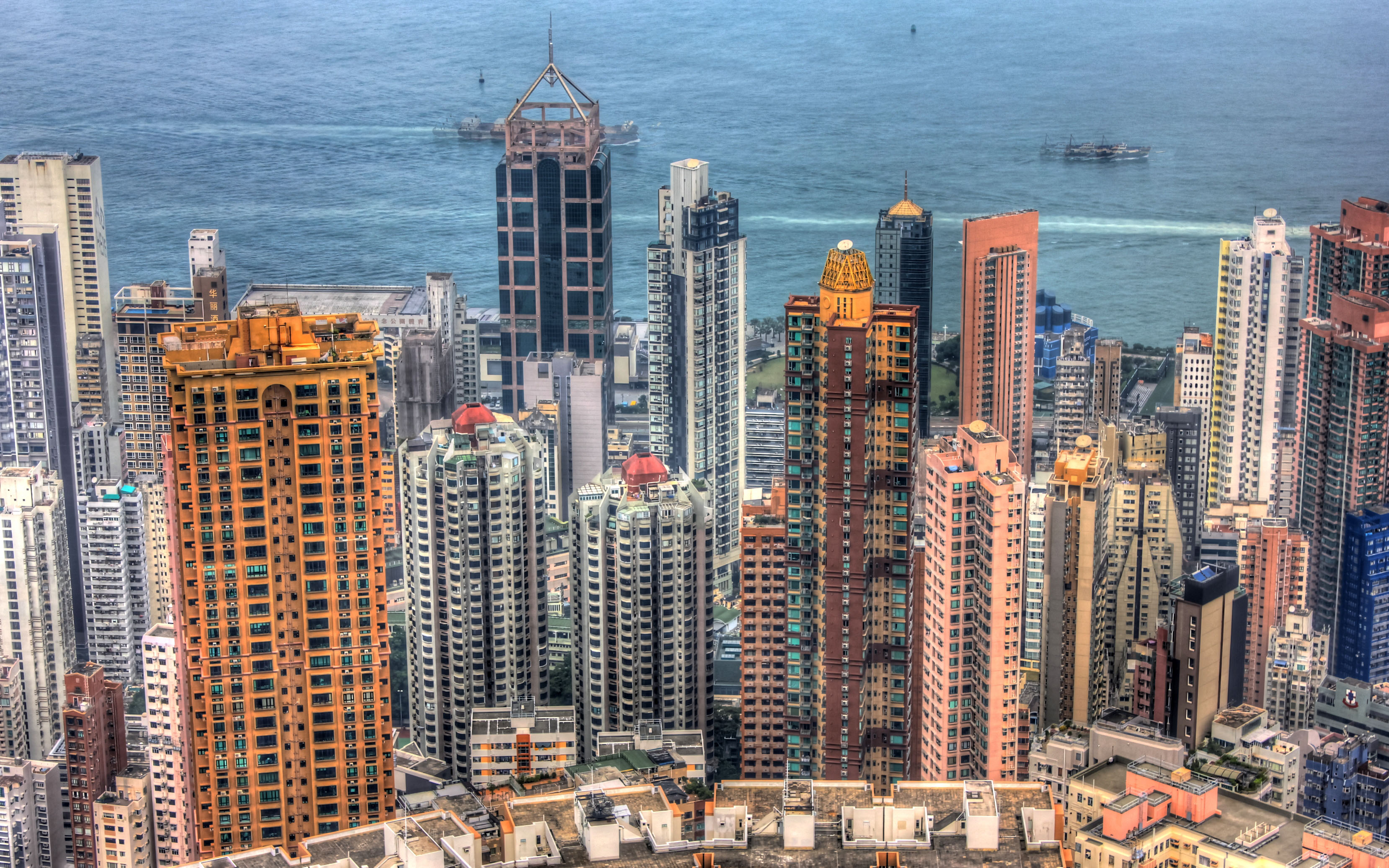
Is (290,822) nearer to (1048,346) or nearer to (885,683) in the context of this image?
(885,683)

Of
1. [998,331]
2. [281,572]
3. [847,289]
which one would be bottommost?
[281,572]

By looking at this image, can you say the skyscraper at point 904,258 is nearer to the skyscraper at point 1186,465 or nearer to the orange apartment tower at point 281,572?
the skyscraper at point 1186,465

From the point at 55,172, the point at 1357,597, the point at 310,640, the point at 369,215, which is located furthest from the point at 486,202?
the point at 310,640

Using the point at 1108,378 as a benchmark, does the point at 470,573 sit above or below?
below

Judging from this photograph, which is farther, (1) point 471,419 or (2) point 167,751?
(1) point 471,419

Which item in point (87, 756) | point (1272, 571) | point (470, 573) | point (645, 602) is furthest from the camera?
point (1272, 571)

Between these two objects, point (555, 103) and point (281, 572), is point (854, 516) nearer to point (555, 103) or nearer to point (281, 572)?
point (281, 572)

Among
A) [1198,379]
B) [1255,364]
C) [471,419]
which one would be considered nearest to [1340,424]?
[1255,364]

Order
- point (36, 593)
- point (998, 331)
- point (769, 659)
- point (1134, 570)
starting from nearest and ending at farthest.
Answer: point (769, 659), point (1134, 570), point (36, 593), point (998, 331)
